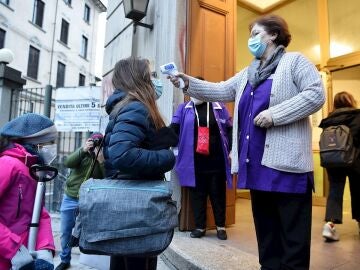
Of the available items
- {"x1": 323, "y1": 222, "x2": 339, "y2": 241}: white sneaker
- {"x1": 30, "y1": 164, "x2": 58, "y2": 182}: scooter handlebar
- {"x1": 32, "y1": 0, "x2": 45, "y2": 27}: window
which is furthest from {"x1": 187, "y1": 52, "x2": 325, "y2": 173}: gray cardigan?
{"x1": 32, "y1": 0, "x2": 45, "y2": 27}: window

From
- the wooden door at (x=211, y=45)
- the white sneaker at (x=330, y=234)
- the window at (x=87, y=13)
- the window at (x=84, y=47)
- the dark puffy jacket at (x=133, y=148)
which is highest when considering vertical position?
the window at (x=87, y=13)

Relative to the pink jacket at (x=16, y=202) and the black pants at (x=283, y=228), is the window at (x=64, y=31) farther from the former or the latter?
the black pants at (x=283, y=228)

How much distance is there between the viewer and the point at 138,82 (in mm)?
2119

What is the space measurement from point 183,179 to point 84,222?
2.34 metres

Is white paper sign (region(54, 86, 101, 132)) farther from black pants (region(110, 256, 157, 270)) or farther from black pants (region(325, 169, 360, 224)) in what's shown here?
black pants (region(110, 256, 157, 270))

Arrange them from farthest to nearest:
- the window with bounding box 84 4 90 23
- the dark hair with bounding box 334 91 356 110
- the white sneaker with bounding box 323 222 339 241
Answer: the window with bounding box 84 4 90 23
the dark hair with bounding box 334 91 356 110
the white sneaker with bounding box 323 222 339 241

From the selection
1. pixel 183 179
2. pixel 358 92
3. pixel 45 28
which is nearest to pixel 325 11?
pixel 358 92

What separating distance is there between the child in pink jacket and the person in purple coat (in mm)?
2077

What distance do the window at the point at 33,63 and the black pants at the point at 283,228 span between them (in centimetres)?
2564

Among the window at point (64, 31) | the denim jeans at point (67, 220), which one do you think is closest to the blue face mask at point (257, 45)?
the denim jeans at point (67, 220)

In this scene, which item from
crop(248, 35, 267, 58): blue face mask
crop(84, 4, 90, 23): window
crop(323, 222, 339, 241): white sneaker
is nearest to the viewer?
crop(248, 35, 267, 58): blue face mask

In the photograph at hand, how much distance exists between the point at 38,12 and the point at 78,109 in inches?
917

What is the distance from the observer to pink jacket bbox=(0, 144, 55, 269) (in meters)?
1.76

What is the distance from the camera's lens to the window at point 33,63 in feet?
83.5
